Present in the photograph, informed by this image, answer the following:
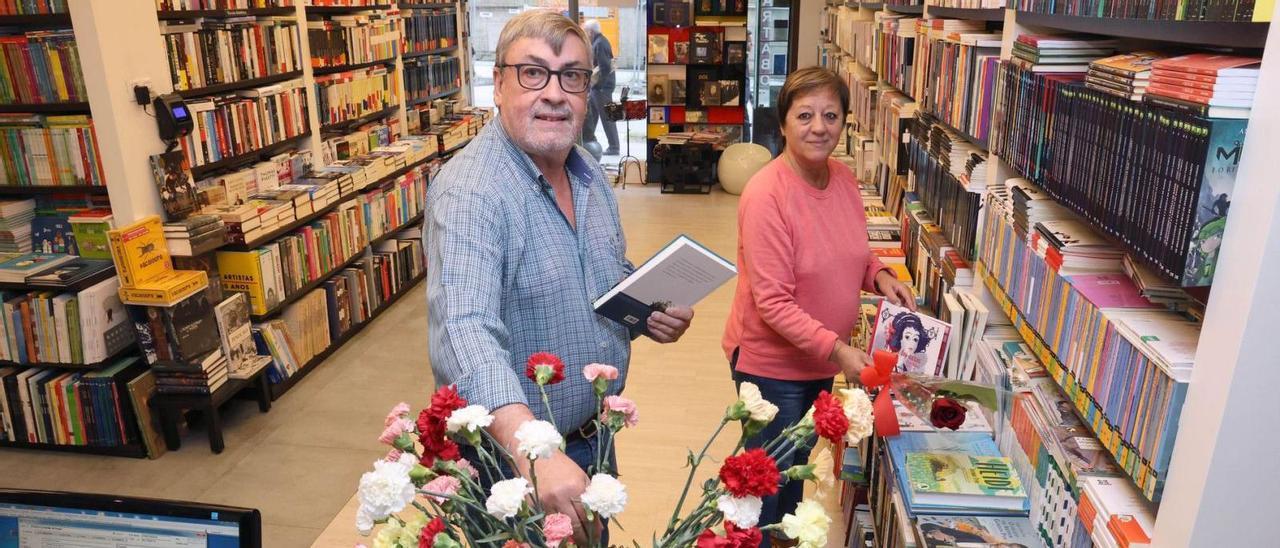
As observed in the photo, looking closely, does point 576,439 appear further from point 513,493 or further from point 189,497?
point 189,497

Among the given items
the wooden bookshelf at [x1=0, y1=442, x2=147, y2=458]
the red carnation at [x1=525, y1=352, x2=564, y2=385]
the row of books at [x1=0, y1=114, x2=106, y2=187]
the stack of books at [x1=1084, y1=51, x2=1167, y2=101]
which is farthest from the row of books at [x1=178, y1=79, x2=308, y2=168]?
the stack of books at [x1=1084, y1=51, x2=1167, y2=101]

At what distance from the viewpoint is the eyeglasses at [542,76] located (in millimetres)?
1404

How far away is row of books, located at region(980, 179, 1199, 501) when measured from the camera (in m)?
1.18

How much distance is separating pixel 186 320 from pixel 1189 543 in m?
3.31

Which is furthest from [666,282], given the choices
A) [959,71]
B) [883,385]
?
[959,71]

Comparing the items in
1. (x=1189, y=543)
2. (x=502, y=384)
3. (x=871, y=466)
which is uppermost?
(x=502, y=384)

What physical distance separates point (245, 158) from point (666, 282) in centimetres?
343

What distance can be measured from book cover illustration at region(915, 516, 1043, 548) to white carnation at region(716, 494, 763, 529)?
35.5 inches

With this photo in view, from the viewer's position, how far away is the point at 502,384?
3.52 ft

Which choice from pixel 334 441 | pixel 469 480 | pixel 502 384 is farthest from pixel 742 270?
pixel 334 441

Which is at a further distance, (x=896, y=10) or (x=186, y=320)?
(x=896, y=10)

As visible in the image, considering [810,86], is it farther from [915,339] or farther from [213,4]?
[213,4]

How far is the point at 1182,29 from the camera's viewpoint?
A: 129 cm

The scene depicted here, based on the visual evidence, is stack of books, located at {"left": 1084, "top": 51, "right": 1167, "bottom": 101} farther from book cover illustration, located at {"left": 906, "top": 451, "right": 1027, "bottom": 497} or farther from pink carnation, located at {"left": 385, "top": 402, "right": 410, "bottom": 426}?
pink carnation, located at {"left": 385, "top": 402, "right": 410, "bottom": 426}
